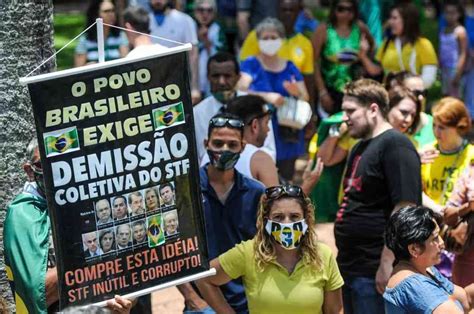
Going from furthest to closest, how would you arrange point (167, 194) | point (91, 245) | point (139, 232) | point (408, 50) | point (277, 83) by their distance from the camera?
point (408, 50) → point (277, 83) → point (167, 194) → point (139, 232) → point (91, 245)

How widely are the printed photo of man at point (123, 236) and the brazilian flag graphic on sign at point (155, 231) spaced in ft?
0.34

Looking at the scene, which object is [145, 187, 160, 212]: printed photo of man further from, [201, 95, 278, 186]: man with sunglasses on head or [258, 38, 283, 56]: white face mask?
[258, 38, 283, 56]: white face mask

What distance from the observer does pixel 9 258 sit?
5562mm

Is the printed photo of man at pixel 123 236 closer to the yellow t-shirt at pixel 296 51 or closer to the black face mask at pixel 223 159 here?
the black face mask at pixel 223 159

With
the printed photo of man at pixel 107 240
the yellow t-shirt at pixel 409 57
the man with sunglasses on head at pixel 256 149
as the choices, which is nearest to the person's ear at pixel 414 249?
the printed photo of man at pixel 107 240

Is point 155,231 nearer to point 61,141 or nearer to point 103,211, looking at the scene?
point 103,211

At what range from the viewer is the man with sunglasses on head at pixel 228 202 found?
644 cm

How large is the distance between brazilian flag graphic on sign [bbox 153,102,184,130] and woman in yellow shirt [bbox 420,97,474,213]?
241 centimetres

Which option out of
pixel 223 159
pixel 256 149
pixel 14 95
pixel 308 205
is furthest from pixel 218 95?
pixel 308 205

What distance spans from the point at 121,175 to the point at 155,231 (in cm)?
32

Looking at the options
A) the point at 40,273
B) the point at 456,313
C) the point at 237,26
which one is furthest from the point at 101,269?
the point at 237,26

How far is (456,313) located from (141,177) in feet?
5.24

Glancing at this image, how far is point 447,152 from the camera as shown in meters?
7.48

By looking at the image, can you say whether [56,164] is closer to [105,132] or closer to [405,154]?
[105,132]
